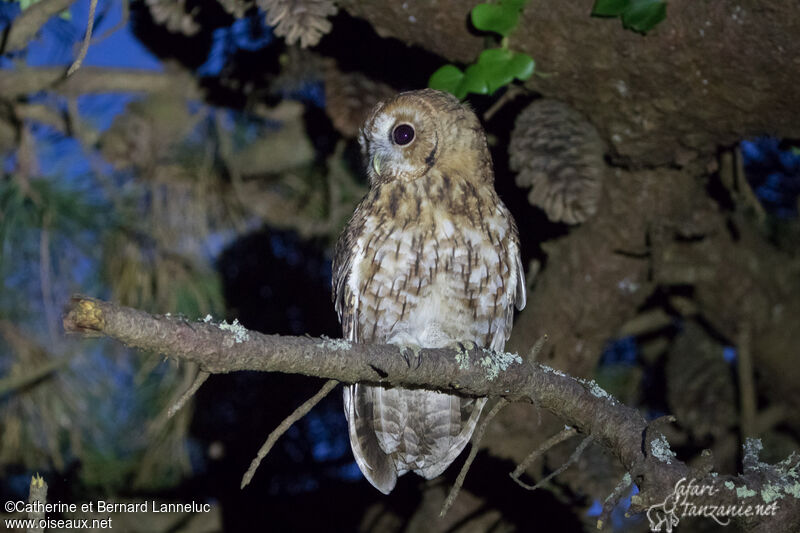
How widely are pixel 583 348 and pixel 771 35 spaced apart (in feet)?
3.71

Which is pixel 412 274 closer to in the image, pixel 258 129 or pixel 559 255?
pixel 559 255

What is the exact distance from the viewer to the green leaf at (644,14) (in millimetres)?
1874

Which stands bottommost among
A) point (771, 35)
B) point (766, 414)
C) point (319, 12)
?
point (766, 414)

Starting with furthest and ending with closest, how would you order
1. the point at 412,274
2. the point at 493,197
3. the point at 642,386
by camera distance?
the point at 642,386
the point at 493,197
the point at 412,274

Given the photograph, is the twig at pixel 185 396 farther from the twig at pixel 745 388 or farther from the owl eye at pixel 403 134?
the twig at pixel 745 388

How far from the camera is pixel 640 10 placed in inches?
74.0

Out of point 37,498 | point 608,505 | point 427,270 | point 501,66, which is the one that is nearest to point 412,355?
point 608,505

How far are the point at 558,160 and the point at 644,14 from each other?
0.42m

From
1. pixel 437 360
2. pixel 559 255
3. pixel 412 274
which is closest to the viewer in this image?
pixel 437 360

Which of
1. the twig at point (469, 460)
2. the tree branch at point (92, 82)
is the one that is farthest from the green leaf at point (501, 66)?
the tree branch at point (92, 82)

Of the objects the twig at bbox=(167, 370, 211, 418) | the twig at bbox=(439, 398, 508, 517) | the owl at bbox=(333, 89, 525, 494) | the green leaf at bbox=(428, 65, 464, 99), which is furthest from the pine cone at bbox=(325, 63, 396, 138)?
the twig at bbox=(167, 370, 211, 418)

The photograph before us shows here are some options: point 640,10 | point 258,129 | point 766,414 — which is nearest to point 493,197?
point 640,10

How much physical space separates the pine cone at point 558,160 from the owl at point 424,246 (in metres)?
0.12

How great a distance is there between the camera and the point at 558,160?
6.81 feet
